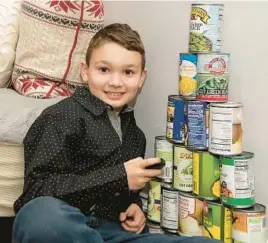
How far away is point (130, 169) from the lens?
4.12ft

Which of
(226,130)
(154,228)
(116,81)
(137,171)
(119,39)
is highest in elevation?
(119,39)

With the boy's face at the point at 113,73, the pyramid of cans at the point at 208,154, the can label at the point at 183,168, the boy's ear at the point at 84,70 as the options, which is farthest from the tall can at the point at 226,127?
the boy's ear at the point at 84,70

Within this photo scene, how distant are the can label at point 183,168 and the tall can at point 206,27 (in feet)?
0.95

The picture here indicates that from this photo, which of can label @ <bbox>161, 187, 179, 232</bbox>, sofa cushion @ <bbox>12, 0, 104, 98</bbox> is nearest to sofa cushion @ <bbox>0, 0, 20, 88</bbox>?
sofa cushion @ <bbox>12, 0, 104, 98</bbox>

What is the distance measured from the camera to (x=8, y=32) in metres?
1.61

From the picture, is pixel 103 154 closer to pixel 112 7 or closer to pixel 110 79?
pixel 110 79

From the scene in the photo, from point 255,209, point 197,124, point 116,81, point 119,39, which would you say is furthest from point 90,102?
point 255,209

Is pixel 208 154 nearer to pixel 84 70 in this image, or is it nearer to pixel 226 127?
pixel 226 127

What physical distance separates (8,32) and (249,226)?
0.98m

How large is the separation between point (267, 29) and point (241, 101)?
0.21 meters

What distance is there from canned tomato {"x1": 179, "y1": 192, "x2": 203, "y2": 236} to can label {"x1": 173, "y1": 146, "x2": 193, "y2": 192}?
26mm

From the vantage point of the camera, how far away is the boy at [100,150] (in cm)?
125

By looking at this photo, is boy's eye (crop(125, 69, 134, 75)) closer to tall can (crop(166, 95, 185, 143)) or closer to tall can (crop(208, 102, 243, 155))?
tall can (crop(166, 95, 185, 143))

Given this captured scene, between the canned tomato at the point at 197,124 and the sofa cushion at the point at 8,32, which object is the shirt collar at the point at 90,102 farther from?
the sofa cushion at the point at 8,32
